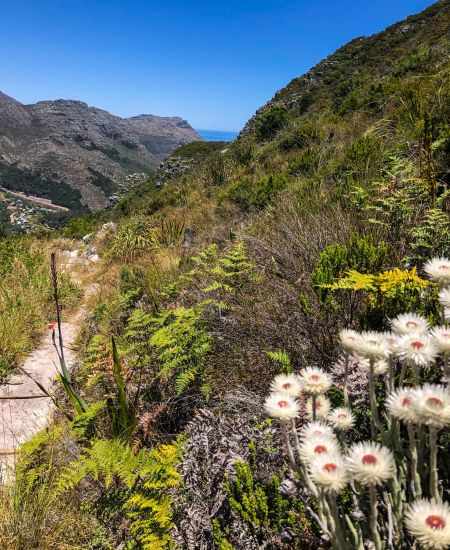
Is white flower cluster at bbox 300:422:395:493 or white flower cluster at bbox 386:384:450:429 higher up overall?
white flower cluster at bbox 386:384:450:429

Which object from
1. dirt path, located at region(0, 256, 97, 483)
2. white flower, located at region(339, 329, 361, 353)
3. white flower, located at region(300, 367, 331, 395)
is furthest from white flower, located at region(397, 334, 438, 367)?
dirt path, located at region(0, 256, 97, 483)

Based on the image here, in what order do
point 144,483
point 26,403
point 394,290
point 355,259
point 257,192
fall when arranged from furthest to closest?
point 257,192, point 26,403, point 355,259, point 394,290, point 144,483

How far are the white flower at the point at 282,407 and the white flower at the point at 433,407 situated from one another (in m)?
0.29

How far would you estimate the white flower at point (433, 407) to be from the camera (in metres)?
0.71

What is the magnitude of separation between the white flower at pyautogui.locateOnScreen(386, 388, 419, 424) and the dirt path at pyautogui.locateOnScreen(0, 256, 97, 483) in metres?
2.32

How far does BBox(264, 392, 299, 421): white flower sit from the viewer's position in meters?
0.88

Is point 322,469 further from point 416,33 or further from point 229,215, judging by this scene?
point 416,33

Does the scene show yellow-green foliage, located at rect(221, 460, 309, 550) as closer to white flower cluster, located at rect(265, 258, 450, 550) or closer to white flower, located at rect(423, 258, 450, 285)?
white flower cluster, located at rect(265, 258, 450, 550)

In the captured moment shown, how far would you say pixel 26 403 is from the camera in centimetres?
321

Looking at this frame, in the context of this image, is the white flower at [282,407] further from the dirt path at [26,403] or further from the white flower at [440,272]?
the dirt path at [26,403]

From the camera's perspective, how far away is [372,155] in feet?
15.1

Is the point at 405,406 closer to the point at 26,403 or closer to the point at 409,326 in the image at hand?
the point at 409,326

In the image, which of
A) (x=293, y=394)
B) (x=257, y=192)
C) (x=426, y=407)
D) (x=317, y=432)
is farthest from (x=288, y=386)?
(x=257, y=192)

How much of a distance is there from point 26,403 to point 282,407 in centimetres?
319
